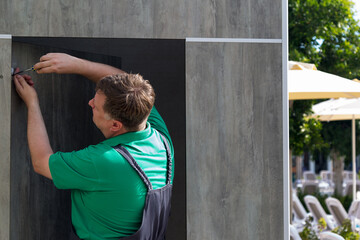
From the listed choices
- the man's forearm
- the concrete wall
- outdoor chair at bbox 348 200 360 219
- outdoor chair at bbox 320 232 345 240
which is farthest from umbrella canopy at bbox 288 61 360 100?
the man's forearm

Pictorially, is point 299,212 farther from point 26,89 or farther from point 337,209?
point 26,89

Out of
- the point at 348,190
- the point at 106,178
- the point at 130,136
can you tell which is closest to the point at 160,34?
the point at 130,136

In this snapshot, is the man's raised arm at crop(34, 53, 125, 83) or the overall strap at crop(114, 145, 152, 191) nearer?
the overall strap at crop(114, 145, 152, 191)

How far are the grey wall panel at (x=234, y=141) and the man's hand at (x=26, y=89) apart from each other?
2.61 ft

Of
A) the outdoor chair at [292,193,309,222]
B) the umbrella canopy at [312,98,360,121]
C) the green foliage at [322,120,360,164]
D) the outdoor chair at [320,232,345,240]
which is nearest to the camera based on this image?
the outdoor chair at [320,232,345,240]

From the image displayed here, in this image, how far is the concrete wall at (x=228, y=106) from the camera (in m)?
2.47

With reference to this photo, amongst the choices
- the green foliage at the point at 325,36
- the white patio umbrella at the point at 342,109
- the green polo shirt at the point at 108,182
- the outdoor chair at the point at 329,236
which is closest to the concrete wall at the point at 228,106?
the green polo shirt at the point at 108,182

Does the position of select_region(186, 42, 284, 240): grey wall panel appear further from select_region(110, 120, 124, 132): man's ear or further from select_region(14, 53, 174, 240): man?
select_region(110, 120, 124, 132): man's ear

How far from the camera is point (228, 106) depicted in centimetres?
249

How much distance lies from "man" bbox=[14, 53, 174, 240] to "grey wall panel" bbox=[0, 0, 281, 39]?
0.53 m

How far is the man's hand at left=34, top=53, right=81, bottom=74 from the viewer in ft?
7.40

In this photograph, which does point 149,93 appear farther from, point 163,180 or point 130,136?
point 163,180

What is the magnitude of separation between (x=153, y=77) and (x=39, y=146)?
35.4 inches

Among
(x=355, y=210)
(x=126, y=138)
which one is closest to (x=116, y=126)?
(x=126, y=138)
